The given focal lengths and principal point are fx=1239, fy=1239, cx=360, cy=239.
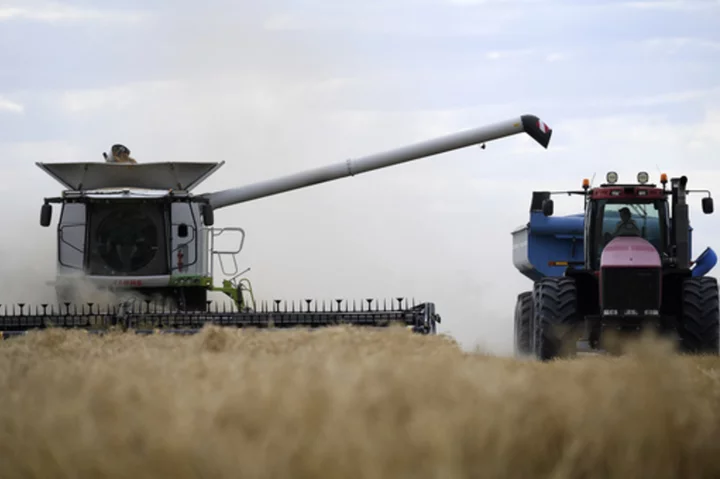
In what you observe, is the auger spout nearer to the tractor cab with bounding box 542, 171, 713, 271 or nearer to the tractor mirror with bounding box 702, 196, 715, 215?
the tractor cab with bounding box 542, 171, 713, 271

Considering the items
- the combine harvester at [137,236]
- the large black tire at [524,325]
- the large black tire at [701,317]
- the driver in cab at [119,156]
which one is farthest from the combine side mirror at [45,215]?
the large black tire at [701,317]

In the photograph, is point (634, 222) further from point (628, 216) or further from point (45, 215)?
point (45, 215)

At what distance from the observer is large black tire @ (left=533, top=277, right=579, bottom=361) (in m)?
13.9

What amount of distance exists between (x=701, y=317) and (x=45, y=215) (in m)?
8.49

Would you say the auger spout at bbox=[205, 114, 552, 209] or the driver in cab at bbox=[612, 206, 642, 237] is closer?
the driver in cab at bbox=[612, 206, 642, 237]

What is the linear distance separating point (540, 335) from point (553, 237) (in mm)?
5247

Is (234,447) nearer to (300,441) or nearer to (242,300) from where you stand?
(300,441)

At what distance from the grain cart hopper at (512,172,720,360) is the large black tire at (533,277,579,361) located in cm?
1

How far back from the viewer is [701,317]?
1354 centimetres

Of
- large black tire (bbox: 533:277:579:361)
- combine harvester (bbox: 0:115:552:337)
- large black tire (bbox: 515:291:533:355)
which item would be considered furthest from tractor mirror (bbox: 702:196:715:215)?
combine harvester (bbox: 0:115:552:337)

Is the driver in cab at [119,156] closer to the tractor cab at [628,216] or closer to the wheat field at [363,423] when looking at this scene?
the tractor cab at [628,216]

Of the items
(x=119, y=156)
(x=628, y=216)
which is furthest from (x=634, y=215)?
(x=119, y=156)

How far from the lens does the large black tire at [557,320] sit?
548 inches

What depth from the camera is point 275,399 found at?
14.4 ft
